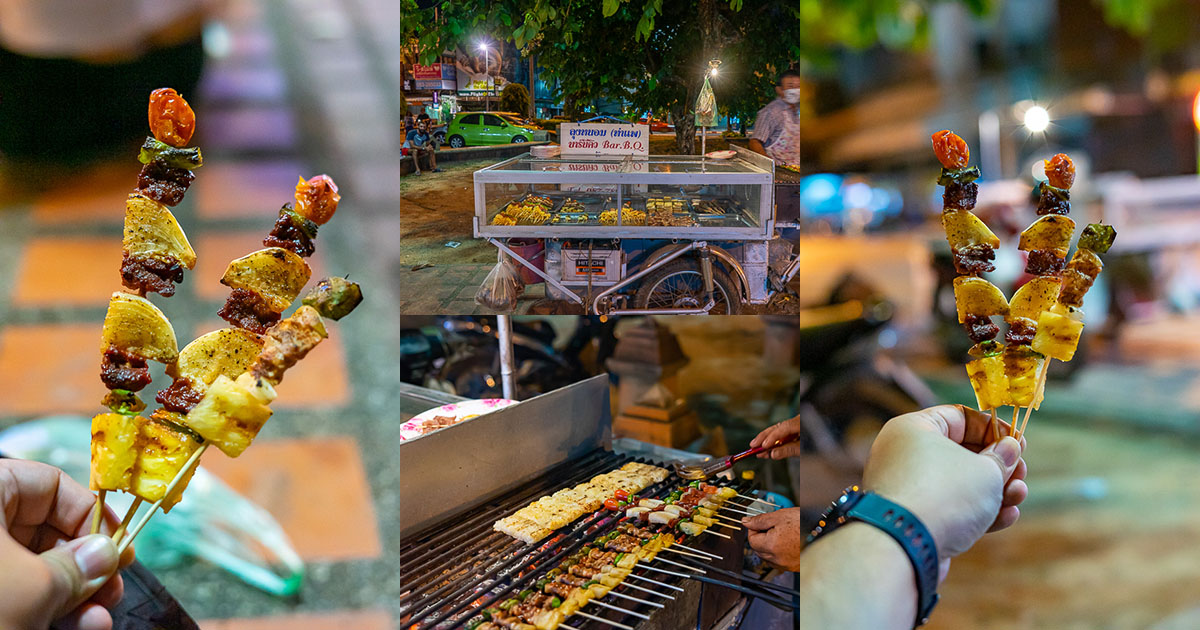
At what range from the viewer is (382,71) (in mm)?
1795

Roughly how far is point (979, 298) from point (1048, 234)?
5.2 inches

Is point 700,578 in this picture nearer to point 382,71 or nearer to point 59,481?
point 59,481

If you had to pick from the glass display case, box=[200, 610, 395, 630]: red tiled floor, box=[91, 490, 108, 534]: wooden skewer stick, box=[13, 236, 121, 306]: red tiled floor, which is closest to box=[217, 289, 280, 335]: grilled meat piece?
box=[91, 490, 108, 534]: wooden skewer stick

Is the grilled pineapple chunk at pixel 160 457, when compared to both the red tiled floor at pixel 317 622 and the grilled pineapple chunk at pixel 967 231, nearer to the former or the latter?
the grilled pineapple chunk at pixel 967 231

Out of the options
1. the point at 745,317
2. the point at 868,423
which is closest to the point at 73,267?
the point at 745,317

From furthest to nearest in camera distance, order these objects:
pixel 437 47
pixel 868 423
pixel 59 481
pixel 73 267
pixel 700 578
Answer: pixel 868 423 → pixel 73 267 → pixel 437 47 → pixel 700 578 → pixel 59 481

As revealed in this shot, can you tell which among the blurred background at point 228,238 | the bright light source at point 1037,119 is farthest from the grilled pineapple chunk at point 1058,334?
the bright light source at point 1037,119

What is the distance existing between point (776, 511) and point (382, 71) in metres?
1.49

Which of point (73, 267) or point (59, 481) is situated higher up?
point (73, 267)

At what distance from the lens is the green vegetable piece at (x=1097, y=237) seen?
3.20 ft

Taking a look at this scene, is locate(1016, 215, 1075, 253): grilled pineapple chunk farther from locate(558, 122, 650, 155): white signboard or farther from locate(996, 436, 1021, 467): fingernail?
locate(558, 122, 650, 155): white signboard

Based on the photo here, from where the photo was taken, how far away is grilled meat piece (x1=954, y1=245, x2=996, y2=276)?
987 mm

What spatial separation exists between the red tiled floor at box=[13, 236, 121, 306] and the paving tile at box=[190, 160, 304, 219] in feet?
0.96

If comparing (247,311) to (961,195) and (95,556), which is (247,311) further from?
(961,195)
